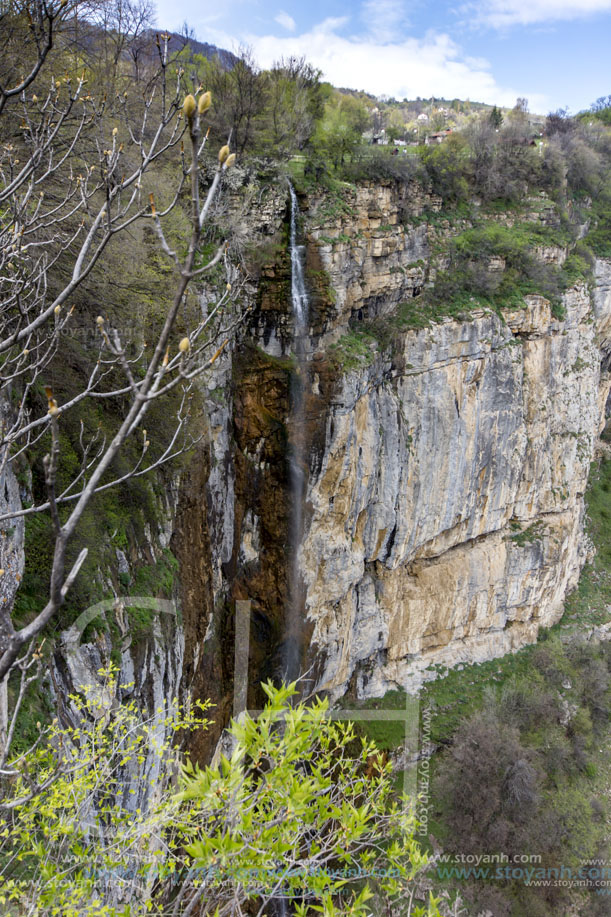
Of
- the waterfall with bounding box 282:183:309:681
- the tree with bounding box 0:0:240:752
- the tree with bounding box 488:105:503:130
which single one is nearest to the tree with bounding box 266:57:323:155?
the waterfall with bounding box 282:183:309:681

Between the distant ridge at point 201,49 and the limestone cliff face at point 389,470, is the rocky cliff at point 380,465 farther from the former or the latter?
the distant ridge at point 201,49

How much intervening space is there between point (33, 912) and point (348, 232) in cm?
1172

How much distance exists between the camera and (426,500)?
13383 millimetres

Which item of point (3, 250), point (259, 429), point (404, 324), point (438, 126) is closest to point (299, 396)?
point (259, 429)

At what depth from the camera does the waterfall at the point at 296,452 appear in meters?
11.3

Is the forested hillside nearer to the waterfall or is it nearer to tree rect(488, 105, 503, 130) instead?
the waterfall

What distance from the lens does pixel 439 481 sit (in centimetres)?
1345

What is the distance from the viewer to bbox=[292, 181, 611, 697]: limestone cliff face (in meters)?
12.0

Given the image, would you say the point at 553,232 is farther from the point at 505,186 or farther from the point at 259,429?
the point at 259,429

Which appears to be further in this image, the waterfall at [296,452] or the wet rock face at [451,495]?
the wet rock face at [451,495]

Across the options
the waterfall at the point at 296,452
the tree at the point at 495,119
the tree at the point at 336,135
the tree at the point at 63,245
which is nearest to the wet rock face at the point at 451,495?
the waterfall at the point at 296,452

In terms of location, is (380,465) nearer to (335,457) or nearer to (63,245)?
(335,457)

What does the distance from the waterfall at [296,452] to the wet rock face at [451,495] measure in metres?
0.29

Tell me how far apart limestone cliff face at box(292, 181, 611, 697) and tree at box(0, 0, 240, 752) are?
452 cm
